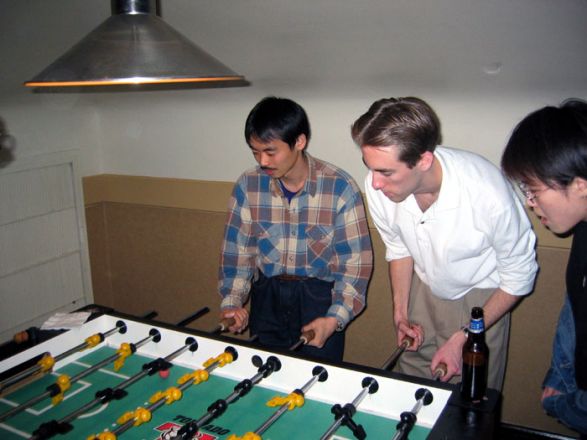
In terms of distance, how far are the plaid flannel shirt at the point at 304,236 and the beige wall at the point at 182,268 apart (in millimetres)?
577

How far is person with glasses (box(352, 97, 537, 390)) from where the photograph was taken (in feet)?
5.82

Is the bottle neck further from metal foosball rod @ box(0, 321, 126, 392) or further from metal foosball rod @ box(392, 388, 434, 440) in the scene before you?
metal foosball rod @ box(0, 321, 126, 392)

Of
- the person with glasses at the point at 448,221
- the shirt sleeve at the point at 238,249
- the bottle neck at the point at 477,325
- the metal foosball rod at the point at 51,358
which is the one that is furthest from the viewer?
the shirt sleeve at the point at 238,249

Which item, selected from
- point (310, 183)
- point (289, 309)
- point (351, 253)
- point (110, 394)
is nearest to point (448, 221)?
point (351, 253)

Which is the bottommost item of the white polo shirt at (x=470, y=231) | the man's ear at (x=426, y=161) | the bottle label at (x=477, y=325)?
the bottle label at (x=477, y=325)

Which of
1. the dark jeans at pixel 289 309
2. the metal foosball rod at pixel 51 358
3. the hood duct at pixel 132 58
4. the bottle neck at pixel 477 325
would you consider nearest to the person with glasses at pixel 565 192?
the bottle neck at pixel 477 325

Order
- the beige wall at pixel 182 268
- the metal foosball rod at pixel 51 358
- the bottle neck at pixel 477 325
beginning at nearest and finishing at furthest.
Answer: the bottle neck at pixel 477 325, the metal foosball rod at pixel 51 358, the beige wall at pixel 182 268

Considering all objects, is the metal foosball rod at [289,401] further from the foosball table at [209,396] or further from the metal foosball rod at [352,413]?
the metal foosball rod at [352,413]

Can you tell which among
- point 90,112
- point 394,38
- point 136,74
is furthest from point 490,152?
point 90,112

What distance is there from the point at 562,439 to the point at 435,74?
159 centimetres

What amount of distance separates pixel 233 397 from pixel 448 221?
882 millimetres

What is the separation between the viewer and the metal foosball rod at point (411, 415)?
1.38 meters

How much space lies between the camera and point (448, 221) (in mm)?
1853

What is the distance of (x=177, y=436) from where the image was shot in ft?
4.54
